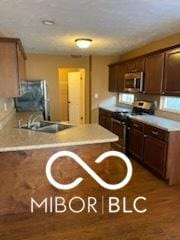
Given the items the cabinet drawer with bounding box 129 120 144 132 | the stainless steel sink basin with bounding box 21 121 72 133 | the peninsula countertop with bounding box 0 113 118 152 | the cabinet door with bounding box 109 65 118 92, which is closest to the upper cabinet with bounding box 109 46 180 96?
the cabinet drawer with bounding box 129 120 144 132

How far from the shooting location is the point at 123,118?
15.1 ft

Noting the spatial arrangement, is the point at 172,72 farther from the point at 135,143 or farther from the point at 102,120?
the point at 102,120

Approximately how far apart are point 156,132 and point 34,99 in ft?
11.4

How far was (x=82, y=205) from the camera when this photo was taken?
2.70 meters

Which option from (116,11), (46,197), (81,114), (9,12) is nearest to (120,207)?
(46,197)

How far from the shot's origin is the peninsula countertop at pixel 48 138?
2275 mm

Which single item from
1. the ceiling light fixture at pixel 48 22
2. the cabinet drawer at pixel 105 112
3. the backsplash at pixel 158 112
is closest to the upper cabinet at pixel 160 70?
the backsplash at pixel 158 112

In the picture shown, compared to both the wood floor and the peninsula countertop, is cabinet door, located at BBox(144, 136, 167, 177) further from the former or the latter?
the peninsula countertop

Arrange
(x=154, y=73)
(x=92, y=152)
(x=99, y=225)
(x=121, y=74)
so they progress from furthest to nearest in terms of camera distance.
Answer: (x=121, y=74)
(x=154, y=73)
(x=92, y=152)
(x=99, y=225)

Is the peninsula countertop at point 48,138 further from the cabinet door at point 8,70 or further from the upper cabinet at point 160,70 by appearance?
the upper cabinet at point 160,70

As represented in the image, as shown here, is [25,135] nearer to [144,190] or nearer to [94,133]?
[94,133]

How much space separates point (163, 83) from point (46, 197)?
2618mm

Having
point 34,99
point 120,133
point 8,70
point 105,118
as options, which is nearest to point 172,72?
point 120,133

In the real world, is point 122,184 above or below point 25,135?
below
